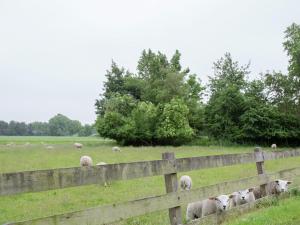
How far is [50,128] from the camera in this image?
446 feet

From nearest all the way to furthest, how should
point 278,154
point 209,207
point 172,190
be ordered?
point 172,190 < point 209,207 < point 278,154

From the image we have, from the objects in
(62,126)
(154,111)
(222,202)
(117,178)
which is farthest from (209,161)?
(62,126)

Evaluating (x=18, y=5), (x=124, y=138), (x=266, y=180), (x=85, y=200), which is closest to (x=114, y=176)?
(x=266, y=180)

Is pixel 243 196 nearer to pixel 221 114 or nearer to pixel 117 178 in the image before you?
pixel 117 178

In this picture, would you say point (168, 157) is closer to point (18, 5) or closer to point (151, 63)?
point (18, 5)

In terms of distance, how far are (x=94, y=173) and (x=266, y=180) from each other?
494 cm

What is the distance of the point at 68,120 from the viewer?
141 meters

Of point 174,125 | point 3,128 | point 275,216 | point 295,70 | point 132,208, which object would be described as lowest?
point 275,216

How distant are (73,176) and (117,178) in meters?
0.70

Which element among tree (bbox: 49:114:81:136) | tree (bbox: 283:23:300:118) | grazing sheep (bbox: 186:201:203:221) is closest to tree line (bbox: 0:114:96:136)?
tree (bbox: 49:114:81:136)

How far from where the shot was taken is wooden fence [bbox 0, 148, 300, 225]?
3.89 metres

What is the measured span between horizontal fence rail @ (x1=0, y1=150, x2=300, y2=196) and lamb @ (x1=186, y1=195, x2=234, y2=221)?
0.83 m

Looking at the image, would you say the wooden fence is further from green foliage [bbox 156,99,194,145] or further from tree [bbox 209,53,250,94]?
tree [bbox 209,53,250,94]

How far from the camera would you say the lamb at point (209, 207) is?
715 centimetres
